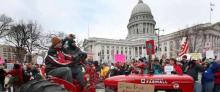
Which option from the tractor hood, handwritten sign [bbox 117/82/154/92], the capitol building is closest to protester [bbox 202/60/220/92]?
the tractor hood

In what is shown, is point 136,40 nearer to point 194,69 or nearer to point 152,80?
point 194,69

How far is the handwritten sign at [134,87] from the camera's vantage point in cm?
704

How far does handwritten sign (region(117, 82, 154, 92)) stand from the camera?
7043 mm

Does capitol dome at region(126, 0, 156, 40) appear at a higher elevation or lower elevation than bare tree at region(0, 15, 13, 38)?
higher

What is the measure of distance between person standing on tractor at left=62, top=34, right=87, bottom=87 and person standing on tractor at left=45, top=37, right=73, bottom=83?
0.44 m

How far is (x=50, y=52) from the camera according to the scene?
6.36m

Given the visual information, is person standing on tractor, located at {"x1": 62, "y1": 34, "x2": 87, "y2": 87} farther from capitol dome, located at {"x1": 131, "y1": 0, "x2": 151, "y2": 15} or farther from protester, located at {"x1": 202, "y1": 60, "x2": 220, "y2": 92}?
capitol dome, located at {"x1": 131, "y1": 0, "x2": 151, "y2": 15}

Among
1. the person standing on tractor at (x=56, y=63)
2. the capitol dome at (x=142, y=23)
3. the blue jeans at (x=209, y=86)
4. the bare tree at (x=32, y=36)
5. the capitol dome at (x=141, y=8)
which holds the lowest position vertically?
the blue jeans at (x=209, y=86)

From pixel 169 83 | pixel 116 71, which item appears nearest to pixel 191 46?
pixel 116 71

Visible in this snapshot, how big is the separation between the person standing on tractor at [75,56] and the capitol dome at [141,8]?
12341cm

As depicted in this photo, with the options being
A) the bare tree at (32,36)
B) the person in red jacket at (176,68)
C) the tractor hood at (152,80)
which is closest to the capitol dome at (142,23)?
the bare tree at (32,36)

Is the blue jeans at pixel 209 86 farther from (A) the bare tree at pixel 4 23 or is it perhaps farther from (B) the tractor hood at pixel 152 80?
(A) the bare tree at pixel 4 23

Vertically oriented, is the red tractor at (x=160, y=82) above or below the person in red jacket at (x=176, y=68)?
below

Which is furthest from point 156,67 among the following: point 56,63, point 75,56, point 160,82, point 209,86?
point 56,63
